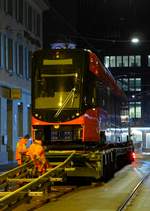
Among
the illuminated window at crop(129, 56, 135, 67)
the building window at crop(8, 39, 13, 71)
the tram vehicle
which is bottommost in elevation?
the tram vehicle

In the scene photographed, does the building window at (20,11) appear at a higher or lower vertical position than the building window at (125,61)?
lower

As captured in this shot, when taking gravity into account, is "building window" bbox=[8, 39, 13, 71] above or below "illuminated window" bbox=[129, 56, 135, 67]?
below

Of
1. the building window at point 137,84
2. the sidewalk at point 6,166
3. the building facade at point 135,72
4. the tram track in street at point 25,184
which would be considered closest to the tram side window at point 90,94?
the tram track in street at point 25,184

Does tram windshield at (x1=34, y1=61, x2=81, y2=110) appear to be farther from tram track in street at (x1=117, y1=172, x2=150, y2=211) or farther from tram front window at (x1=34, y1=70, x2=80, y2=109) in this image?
tram track in street at (x1=117, y1=172, x2=150, y2=211)

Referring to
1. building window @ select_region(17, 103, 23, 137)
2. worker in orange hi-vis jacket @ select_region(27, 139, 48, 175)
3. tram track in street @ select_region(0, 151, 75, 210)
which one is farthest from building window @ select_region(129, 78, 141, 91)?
worker in orange hi-vis jacket @ select_region(27, 139, 48, 175)

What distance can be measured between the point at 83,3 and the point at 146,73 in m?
15.0

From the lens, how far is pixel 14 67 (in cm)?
4334

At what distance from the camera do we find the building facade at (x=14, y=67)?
133 feet

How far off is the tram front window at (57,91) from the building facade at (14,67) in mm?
17729

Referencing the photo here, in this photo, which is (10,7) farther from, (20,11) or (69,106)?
(69,106)

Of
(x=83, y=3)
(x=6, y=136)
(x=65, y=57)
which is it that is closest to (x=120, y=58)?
(x=83, y=3)

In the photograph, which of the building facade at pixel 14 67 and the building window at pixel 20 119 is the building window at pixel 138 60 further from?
the building window at pixel 20 119

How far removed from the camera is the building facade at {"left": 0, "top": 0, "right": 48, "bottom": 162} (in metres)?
40.5

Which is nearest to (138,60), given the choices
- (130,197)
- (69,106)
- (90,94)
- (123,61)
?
(123,61)
